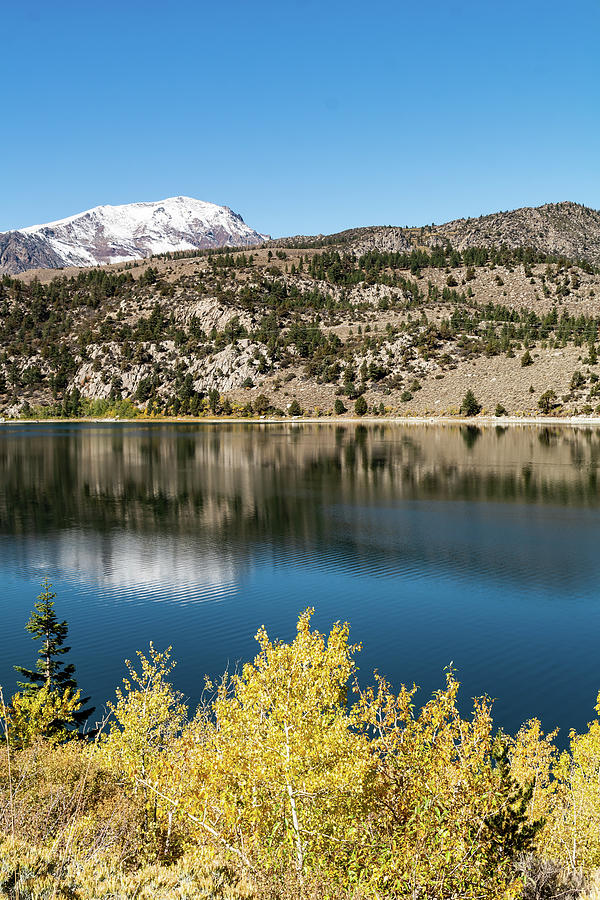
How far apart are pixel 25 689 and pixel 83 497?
168 feet

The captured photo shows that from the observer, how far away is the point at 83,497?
73.8 m

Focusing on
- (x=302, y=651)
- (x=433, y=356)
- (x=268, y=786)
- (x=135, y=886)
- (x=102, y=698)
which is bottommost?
(x=102, y=698)

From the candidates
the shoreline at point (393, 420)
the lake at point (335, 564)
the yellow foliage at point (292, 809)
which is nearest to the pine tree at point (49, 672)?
the lake at point (335, 564)

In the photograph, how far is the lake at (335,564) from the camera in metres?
29.6

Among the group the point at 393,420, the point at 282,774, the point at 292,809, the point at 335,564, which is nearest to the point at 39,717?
the point at 282,774

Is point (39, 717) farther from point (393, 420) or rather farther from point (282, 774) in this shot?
point (393, 420)

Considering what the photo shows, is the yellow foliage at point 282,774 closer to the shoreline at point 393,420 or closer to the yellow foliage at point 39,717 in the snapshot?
the yellow foliage at point 39,717

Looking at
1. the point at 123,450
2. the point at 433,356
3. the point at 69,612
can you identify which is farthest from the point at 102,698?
the point at 433,356

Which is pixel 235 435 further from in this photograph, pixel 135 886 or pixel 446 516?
pixel 135 886

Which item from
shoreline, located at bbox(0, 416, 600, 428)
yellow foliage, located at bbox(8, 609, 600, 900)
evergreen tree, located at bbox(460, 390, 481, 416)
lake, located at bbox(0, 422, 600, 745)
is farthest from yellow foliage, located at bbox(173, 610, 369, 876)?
evergreen tree, located at bbox(460, 390, 481, 416)

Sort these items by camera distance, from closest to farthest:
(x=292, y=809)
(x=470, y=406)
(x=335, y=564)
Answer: (x=292, y=809) → (x=335, y=564) → (x=470, y=406)

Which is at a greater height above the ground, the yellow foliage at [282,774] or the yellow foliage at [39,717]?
the yellow foliage at [282,774]

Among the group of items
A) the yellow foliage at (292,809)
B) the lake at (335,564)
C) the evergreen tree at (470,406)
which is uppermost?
the evergreen tree at (470,406)

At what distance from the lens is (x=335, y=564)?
46.2 meters
